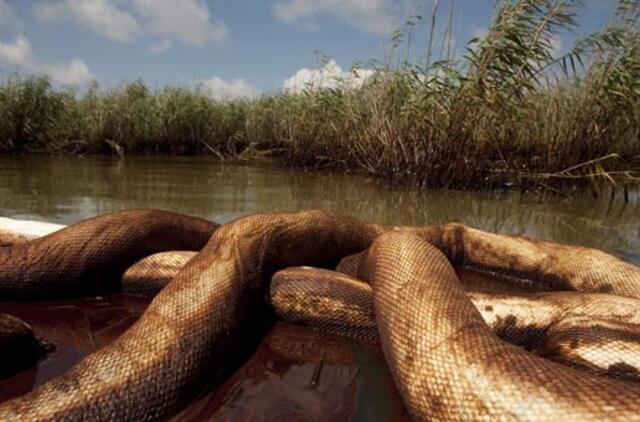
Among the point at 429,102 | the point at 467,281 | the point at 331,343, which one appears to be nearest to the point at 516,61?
the point at 429,102

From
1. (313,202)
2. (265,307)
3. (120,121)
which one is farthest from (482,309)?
(120,121)

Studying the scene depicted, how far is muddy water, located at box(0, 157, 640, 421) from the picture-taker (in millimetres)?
2082

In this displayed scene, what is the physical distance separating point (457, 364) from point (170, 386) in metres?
1.06

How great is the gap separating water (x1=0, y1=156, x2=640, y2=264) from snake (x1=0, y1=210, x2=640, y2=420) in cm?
219

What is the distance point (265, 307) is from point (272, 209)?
379cm

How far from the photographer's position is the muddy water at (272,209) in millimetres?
2082

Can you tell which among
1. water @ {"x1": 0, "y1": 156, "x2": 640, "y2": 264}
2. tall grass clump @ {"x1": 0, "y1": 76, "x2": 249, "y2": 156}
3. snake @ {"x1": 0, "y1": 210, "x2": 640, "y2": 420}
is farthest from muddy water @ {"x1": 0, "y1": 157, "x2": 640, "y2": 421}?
tall grass clump @ {"x1": 0, "y1": 76, "x2": 249, "y2": 156}

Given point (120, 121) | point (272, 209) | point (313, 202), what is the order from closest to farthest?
point (272, 209) → point (313, 202) → point (120, 121)

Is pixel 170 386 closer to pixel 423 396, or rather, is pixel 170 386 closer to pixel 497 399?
pixel 423 396

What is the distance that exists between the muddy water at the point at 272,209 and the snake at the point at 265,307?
16 cm

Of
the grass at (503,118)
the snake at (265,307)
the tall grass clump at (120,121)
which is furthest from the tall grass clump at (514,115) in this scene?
the tall grass clump at (120,121)

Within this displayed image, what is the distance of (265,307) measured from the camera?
2.80 m

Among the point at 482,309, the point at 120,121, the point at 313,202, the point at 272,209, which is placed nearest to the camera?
the point at 482,309

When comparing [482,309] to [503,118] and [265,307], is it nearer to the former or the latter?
[265,307]
